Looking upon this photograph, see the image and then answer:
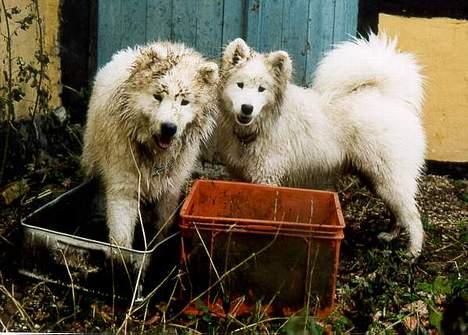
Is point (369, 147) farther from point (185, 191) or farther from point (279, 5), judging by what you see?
point (279, 5)

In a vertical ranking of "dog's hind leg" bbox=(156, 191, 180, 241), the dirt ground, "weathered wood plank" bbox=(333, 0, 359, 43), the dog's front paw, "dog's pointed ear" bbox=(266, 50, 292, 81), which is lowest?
Result: the dog's front paw

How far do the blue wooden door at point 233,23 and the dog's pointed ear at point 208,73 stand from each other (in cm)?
179

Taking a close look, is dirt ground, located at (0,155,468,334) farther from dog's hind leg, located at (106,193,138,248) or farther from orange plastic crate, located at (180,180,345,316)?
dog's hind leg, located at (106,193,138,248)

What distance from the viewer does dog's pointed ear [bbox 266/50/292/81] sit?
14.4 ft

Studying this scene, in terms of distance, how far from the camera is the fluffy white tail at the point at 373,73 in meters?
4.70

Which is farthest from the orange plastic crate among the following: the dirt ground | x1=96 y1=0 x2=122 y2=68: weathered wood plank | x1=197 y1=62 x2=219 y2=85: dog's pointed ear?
Result: x1=96 y1=0 x2=122 y2=68: weathered wood plank

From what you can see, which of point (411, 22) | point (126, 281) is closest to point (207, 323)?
point (126, 281)

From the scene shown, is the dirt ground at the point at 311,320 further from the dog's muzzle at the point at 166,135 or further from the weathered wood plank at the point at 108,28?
the weathered wood plank at the point at 108,28

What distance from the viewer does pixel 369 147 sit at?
457 centimetres

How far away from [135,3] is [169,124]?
2239mm

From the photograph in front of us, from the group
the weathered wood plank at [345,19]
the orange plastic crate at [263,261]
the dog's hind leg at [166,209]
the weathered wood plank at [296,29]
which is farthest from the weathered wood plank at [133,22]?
the orange plastic crate at [263,261]

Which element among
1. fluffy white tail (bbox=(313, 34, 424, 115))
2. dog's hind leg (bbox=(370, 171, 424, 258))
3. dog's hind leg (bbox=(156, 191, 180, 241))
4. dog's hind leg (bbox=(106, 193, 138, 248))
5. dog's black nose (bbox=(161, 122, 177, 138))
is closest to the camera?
dog's black nose (bbox=(161, 122, 177, 138))

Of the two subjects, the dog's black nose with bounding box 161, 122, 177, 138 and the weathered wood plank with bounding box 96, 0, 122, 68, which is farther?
the weathered wood plank with bounding box 96, 0, 122, 68

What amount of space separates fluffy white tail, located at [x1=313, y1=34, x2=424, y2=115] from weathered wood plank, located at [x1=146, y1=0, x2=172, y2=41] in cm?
144
